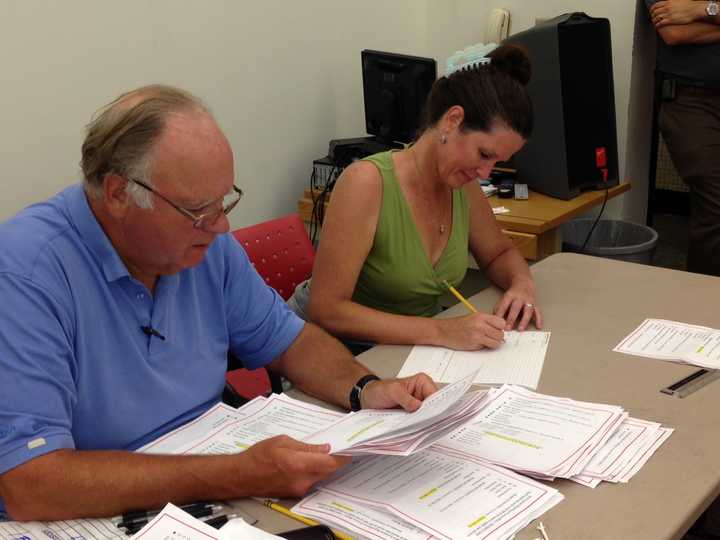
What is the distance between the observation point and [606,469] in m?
1.20

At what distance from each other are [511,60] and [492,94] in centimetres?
14

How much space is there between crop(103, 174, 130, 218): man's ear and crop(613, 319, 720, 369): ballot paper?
1001mm

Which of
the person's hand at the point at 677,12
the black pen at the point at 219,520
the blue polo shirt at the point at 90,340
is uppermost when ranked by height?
the person's hand at the point at 677,12

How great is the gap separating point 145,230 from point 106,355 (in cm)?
21

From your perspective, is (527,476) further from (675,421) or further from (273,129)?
(273,129)

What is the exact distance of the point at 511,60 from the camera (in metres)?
1.95

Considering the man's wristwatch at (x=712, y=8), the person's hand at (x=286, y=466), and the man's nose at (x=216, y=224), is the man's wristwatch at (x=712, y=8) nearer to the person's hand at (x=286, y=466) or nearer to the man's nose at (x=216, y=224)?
the man's nose at (x=216, y=224)

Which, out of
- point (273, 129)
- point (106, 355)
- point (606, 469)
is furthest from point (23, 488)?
point (273, 129)

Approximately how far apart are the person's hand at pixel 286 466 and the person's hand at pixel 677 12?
244 cm

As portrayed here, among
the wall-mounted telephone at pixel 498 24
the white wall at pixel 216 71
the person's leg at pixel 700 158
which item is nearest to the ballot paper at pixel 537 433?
the white wall at pixel 216 71

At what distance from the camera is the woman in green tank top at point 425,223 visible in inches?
71.3

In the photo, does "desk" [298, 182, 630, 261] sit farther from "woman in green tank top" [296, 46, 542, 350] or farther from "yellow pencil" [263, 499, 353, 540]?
"yellow pencil" [263, 499, 353, 540]

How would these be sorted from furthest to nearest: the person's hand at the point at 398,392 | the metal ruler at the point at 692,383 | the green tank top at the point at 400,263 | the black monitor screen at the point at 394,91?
the black monitor screen at the point at 394,91
the green tank top at the point at 400,263
the metal ruler at the point at 692,383
the person's hand at the point at 398,392

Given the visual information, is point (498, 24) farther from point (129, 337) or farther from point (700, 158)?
point (129, 337)
